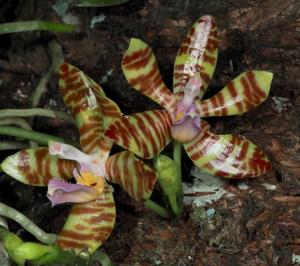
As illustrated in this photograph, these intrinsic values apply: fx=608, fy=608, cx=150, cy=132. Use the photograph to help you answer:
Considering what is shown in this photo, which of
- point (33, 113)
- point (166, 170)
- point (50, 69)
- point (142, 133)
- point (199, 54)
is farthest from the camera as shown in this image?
point (50, 69)

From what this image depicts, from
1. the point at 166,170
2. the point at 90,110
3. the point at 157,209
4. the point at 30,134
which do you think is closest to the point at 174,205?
the point at 157,209

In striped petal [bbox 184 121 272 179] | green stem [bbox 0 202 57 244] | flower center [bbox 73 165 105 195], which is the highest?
striped petal [bbox 184 121 272 179]

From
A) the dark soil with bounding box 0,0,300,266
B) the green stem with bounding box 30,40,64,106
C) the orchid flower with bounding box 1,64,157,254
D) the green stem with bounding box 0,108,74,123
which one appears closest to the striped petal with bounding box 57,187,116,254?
the orchid flower with bounding box 1,64,157,254

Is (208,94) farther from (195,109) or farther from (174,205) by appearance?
(174,205)

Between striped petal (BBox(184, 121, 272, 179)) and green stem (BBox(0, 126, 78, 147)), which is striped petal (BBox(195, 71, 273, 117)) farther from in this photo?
green stem (BBox(0, 126, 78, 147))

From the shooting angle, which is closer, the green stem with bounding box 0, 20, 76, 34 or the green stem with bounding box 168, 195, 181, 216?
the green stem with bounding box 168, 195, 181, 216

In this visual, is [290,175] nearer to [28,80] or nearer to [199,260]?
[199,260]

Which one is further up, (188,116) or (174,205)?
(188,116)
